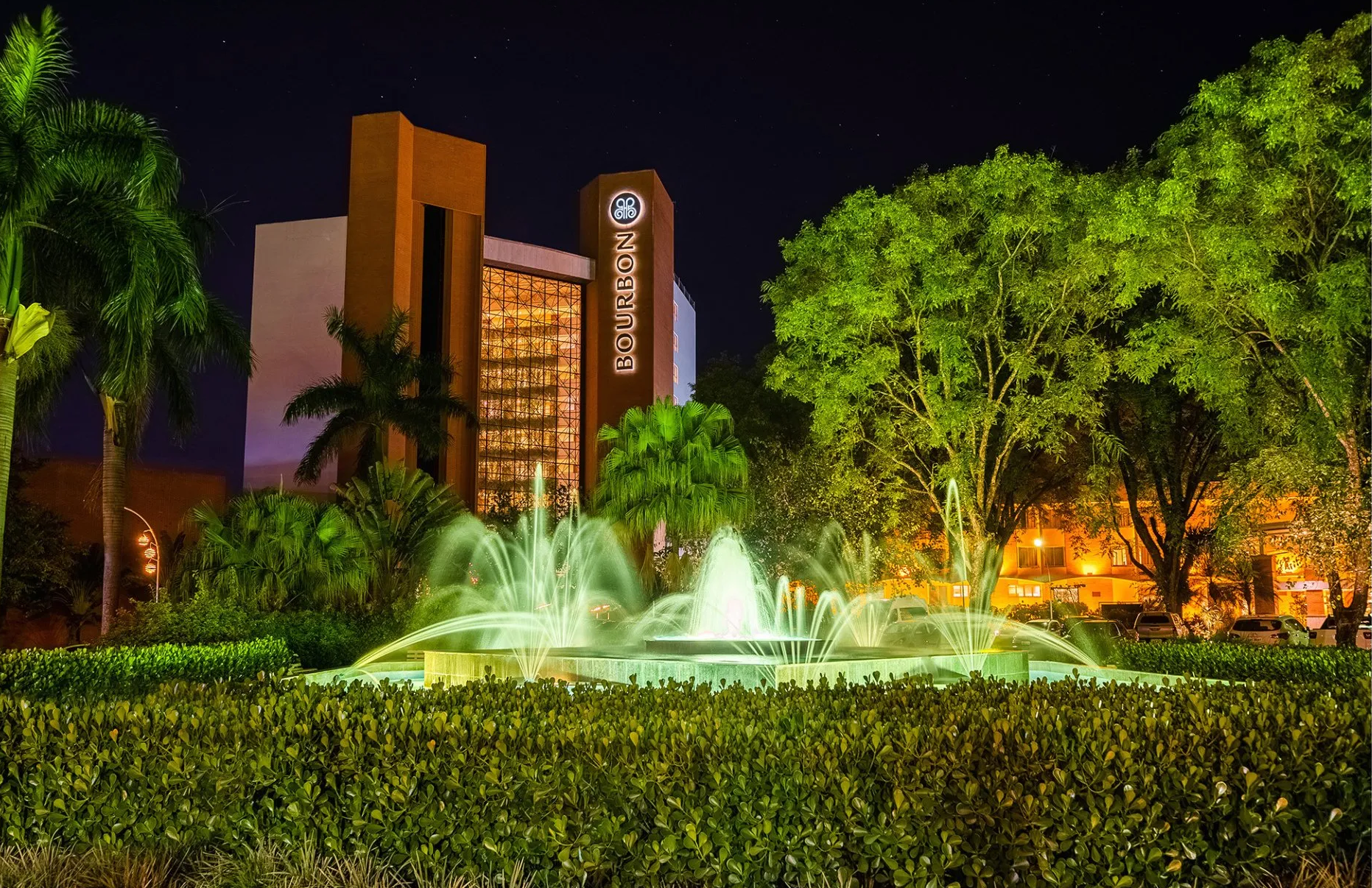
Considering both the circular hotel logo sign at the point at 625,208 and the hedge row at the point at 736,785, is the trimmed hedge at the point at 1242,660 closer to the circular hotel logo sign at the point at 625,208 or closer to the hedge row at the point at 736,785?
the hedge row at the point at 736,785

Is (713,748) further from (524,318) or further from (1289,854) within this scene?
(524,318)

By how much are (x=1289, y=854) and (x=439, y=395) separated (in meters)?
27.7

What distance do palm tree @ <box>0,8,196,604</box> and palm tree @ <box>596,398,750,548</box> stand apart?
1701 centimetres

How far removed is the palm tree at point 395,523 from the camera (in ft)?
75.9

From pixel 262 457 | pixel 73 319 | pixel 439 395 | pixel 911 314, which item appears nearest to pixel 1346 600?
pixel 911 314

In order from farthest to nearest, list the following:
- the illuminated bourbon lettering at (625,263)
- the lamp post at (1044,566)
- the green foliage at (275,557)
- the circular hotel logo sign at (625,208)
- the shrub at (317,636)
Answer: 1. the circular hotel logo sign at (625,208)
2. the illuminated bourbon lettering at (625,263)
3. the lamp post at (1044,566)
4. the green foliage at (275,557)
5. the shrub at (317,636)

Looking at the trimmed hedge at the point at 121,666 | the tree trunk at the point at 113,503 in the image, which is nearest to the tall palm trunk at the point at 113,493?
the tree trunk at the point at 113,503

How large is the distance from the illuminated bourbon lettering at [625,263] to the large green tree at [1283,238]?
34406 mm

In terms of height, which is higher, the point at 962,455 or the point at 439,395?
the point at 439,395

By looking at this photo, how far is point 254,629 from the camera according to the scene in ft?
62.0

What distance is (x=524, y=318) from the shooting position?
59969 mm

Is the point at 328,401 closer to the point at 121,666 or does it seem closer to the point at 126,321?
the point at 121,666

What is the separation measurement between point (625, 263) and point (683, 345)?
53.5 ft

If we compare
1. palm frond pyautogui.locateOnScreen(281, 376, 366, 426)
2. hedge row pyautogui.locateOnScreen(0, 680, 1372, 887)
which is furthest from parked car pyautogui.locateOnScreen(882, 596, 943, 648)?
hedge row pyautogui.locateOnScreen(0, 680, 1372, 887)
